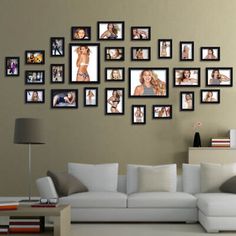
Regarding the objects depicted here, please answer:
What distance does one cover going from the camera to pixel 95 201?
7.39 m

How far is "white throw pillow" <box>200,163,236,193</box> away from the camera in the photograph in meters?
7.92

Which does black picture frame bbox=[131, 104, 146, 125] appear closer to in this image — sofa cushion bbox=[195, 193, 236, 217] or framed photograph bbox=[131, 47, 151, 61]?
framed photograph bbox=[131, 47, 151, 61]

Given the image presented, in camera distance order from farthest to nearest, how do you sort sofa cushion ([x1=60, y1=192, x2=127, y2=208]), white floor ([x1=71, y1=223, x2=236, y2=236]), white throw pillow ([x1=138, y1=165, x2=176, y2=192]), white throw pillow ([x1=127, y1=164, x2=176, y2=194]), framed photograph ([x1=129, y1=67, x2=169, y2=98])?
1. framed photograph ([x1=129, y1=67, x2=169, y2=98])
2. white throw pillow ([x1=127, y1=164, x2=176, y2=194])
3. white throw pillow ([x1=138, y1=165, x2=176, y2=192])
4. sofa cushion ([x1=60, y1=192, x2=127, y2=208])
5. white floor ([x1=71, y1=223, x2=236, y2=236])

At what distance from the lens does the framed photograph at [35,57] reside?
9570 millimetres

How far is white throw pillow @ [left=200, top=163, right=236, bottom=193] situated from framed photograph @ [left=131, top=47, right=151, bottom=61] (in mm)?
2348

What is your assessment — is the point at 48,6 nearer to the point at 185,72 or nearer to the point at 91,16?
the point at 91,16

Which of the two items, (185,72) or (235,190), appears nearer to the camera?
(235,190)

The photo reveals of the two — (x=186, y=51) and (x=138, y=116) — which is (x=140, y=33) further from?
(x=138, y=116)

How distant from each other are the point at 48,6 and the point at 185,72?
96.0 inches

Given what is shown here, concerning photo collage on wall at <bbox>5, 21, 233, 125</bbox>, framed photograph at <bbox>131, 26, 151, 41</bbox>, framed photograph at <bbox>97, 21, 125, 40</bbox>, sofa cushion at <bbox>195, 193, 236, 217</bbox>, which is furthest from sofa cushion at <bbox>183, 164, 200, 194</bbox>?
framed photograph at <bbox>97, 21, 125, 40</bbox>

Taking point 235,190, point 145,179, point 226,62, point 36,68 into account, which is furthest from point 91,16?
point 235,190

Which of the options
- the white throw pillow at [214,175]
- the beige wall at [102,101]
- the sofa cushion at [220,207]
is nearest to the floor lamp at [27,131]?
the sofa cushion at [220,207]

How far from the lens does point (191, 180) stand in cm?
809

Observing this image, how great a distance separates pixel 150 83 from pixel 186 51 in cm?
77
